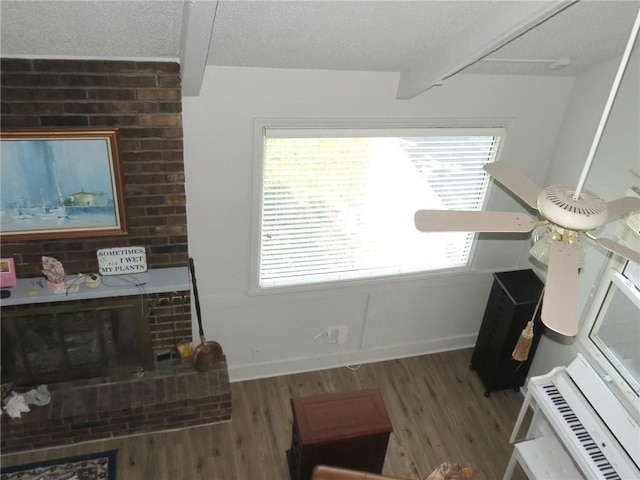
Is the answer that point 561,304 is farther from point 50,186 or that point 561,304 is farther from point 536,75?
point 50,186

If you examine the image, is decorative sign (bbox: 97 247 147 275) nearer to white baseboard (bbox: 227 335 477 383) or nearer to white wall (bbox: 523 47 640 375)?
white baseboard (bbox: 227 335 477 383)

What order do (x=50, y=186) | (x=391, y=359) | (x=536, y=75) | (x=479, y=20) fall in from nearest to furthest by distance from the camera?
(x=479, y=20) → (x=50, y=186) → (x=536, y=75) → (x=391, y=359)

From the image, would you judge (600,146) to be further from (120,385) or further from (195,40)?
(120,385)

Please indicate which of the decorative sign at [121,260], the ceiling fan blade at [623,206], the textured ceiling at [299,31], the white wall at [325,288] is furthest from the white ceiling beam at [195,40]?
the ceiling fan blade at [623,206]

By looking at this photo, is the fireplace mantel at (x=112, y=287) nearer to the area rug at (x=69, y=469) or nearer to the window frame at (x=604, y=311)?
the area rug at (x=69, y=469)

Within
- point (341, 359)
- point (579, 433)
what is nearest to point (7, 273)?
point (341, 359)

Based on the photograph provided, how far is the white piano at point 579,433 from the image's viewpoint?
3.10 m

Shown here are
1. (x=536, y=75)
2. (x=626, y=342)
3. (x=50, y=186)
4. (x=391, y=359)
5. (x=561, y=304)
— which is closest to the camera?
(x=561, y=304)

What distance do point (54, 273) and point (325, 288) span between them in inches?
69.6

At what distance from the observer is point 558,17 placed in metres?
2.71

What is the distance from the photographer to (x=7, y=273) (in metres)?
3.27

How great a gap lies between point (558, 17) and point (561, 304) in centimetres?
162

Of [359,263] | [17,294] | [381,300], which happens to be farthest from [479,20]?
[17,294]

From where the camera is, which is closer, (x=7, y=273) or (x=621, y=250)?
(x=621, y=250)
